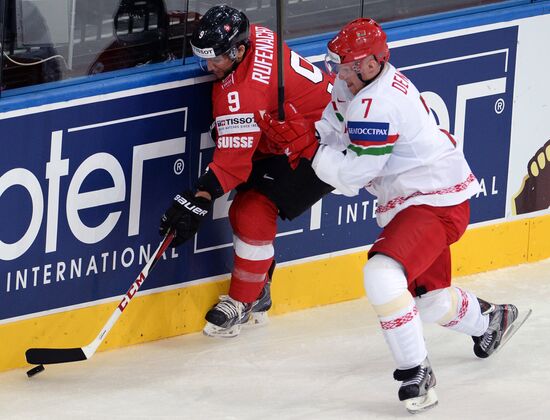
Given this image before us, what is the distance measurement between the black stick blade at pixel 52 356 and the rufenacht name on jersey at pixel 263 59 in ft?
3.63

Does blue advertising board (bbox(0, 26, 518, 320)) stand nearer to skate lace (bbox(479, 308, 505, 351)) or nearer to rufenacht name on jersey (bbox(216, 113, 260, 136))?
rufenacht name on jersey (bbox(216, 113, 260, 136))

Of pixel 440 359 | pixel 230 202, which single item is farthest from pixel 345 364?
pixel 230 202

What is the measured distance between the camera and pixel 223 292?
5.45m

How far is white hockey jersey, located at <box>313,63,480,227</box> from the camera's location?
4.54 metres

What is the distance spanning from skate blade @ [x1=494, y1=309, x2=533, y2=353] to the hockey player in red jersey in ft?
2.65

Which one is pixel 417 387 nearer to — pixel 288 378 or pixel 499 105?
pixel 288 378

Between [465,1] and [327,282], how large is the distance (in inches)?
49.3

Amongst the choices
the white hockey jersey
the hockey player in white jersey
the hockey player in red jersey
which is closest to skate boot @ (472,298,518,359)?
the hockey player in white jersey

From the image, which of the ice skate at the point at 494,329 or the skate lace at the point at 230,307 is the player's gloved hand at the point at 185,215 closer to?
the skate lace at the point at 230,307

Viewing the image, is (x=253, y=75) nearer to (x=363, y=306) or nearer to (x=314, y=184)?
(x=314, y=184)

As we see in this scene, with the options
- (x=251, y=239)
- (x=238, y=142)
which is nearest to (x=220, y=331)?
(x=251, y=239)

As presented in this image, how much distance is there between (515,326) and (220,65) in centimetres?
138

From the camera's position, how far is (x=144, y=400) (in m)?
4.77

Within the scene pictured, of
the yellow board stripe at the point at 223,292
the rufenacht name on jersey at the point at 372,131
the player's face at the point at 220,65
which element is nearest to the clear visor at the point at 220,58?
the player's face at the point at 220,65
